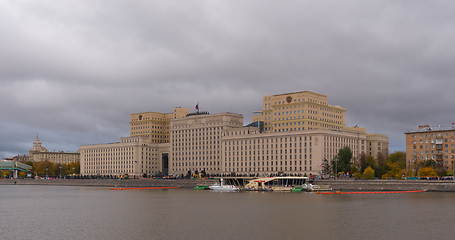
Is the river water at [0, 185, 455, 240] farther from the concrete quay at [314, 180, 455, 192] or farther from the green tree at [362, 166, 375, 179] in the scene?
the green tree at [362, 166, 375, 179]

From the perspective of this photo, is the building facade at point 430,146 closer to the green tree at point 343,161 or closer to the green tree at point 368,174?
the green tree at point 368,174

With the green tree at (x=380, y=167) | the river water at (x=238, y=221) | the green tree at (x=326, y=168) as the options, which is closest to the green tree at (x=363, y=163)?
the green tree at (x=380, y=167)

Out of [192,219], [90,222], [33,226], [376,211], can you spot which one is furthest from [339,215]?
[33,226]

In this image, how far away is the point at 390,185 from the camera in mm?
151000

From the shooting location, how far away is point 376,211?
91375 mm

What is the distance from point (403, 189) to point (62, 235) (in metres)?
98.9

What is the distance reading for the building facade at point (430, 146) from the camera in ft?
582

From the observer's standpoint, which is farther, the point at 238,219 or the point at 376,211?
the point at 376,211

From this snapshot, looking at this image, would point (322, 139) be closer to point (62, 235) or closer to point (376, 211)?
point (376, 211)

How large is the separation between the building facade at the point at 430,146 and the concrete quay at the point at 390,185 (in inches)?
941

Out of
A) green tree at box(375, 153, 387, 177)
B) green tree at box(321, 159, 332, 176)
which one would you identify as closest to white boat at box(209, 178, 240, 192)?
green tree at box(321, 159, 332, 176)

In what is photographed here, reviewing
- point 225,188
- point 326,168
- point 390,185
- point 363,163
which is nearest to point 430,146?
point 363,163

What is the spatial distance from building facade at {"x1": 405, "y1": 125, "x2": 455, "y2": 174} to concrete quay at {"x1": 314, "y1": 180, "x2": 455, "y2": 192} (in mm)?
23900

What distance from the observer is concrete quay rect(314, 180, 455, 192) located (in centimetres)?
14075
